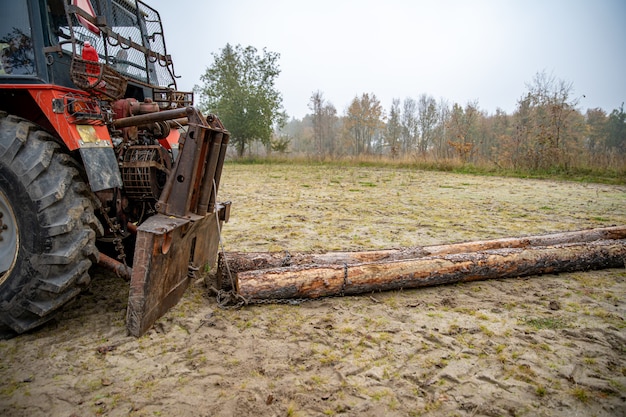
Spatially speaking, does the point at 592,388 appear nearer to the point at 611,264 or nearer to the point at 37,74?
the point at 611,264

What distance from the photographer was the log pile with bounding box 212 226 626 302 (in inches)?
127

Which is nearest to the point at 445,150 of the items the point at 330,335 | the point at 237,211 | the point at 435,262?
the point at 237,211

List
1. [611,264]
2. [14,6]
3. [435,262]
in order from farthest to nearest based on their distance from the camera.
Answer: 1. [611,264]
2. [435,262]
3. [14,6]

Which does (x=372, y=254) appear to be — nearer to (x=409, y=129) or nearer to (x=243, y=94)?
(x=243, y=94)

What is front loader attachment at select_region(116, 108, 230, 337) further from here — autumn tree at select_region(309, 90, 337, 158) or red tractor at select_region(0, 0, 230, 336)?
autumn tree at select_region(309, 90, 337, 158)

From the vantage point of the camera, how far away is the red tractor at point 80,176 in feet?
7.88

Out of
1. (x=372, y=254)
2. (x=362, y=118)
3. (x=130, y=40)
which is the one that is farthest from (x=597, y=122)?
(x=130, y=40)

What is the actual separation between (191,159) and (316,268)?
4.71 ft

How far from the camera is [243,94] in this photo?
955 inches

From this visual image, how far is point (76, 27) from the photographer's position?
296cm

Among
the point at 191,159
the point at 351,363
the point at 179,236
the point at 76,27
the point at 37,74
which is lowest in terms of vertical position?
the point at 351,363

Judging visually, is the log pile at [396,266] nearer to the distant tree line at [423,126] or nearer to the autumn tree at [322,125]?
the distant tree line at [423,126]

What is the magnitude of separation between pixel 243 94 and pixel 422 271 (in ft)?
75.6

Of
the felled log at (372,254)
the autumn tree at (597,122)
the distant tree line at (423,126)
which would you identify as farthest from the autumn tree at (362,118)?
the felled log at (372,254)
